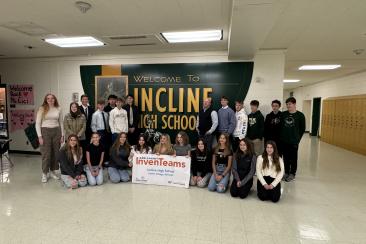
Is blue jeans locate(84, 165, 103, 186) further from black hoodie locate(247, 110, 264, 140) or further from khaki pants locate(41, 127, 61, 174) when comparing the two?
black hoodie locate(247, 110, 264, 140)

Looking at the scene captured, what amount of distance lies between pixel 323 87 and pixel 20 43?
11928mm

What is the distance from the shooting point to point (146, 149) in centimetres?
445

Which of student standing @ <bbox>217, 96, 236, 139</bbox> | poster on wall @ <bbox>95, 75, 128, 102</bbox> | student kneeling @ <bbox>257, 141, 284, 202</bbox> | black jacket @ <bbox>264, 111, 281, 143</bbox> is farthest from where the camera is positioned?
poster on wall @ <bbox>95, 75, 128, 102</bbox>

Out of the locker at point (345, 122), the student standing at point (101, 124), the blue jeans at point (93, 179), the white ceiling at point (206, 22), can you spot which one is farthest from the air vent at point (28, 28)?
the locker at point (345, 122)

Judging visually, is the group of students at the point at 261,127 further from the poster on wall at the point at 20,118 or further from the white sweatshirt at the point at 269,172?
the poster on wall at the point at 20,118

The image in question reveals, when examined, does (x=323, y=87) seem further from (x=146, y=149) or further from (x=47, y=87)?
(x=47, y=87)

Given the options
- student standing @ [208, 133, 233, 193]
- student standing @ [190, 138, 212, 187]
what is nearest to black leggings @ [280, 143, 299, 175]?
student standing @ [208, 133, 233, 193]

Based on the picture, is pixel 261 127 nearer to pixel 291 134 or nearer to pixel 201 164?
pixel 291 134

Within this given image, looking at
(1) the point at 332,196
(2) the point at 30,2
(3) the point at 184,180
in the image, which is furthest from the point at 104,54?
(1) the point at 332,196

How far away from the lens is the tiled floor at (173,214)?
250cm

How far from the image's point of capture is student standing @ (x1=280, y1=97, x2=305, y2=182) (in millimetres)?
4516

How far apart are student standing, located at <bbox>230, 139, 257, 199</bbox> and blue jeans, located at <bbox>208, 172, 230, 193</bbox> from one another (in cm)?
16

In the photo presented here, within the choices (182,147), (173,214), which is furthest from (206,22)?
(173,214)

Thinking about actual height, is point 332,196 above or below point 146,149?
below
